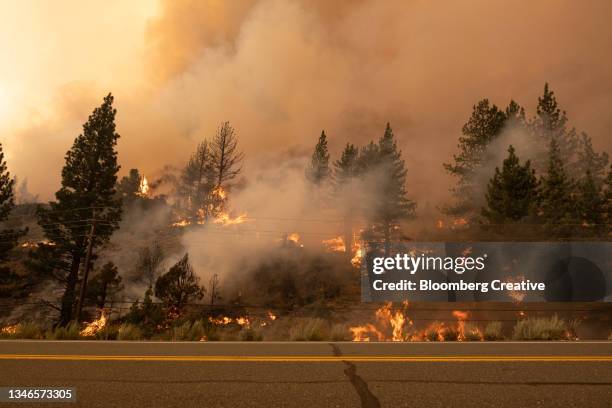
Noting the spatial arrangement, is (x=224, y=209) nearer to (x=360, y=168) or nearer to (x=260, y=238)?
(x=260, y=238)

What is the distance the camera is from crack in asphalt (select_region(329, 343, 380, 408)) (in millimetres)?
2990

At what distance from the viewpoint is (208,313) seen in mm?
27688

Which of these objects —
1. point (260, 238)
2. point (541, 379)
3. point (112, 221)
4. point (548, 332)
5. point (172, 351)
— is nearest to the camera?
point (541, 379)

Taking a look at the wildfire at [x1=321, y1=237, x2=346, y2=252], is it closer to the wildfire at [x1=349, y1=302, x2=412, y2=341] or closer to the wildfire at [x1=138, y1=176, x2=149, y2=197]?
the wildfire at [x1=349, y1=302, x2=412, y2=341]

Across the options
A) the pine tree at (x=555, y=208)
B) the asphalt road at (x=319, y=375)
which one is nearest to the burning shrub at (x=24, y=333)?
the asphalt road at (x=319, y=375)

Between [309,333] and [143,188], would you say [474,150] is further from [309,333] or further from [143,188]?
[143,188]

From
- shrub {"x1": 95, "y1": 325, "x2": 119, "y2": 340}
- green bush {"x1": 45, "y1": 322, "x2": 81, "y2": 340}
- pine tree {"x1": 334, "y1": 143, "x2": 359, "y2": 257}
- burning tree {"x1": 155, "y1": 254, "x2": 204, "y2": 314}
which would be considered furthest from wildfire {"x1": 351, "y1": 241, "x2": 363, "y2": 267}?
green bush {"x1": 45, "y1": 322, "x2": 81, "y2": 340}

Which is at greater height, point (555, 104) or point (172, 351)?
point (555, 104)

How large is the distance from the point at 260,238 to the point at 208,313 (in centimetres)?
1998

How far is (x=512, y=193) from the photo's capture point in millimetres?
29453

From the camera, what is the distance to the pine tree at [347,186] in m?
50.1

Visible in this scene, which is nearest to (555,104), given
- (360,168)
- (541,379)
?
(360,168)

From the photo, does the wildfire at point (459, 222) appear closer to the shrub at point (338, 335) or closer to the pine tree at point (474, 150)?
the pine tree at point (474, 150)

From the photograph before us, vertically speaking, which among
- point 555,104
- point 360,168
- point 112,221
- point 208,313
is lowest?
point 208,313
